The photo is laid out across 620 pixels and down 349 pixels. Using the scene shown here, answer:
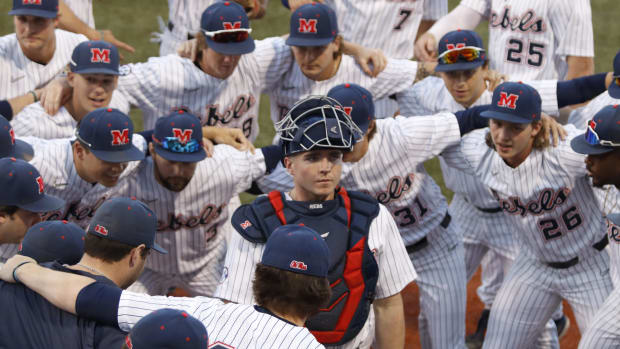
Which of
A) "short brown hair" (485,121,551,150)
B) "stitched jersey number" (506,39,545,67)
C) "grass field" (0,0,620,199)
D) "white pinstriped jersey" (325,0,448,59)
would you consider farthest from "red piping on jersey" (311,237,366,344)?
"grass field" (0,0,620,199)

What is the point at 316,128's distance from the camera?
4176mm

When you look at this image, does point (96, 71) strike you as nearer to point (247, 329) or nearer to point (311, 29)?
point (311, 29)

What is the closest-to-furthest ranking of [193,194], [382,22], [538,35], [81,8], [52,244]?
[52,244]
[193,194]
[538,35]
[382,22]
[81,8]

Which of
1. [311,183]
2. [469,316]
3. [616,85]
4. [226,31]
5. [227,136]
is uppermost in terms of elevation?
[226,31]

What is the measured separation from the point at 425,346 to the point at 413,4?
9.94 feet

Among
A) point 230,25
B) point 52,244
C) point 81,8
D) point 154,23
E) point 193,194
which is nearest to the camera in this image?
point 52,244

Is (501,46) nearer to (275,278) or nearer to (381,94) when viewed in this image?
(381,94)

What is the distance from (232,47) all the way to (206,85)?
380mm

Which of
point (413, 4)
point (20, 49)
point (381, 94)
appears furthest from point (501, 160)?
point (20, 49)

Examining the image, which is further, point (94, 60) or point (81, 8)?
point (81, 8)

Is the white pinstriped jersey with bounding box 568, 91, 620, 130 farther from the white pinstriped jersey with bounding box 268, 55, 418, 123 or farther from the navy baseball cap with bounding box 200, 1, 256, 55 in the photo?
the navy baseball cap with bounding box 200, 1, 256, 55

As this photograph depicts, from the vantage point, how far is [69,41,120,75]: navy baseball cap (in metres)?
5.99

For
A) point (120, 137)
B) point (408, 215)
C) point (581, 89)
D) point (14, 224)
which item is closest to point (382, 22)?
point (581, 89)

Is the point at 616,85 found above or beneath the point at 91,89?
above
